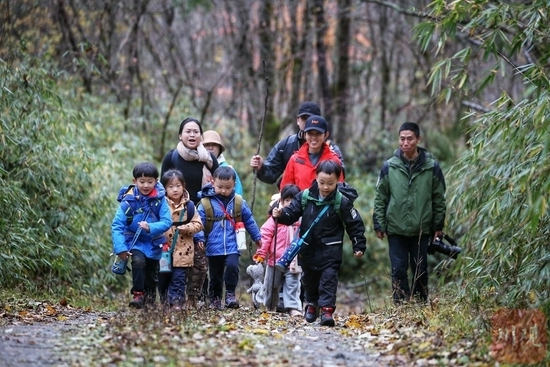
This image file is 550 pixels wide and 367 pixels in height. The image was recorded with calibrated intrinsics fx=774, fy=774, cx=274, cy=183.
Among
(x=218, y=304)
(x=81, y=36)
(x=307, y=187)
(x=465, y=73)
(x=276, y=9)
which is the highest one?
(x=276, y=9)

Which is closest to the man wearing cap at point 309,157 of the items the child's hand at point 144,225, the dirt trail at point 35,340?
the child's hand at point 144,225

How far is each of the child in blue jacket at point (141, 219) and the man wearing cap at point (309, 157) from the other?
4.59 feet

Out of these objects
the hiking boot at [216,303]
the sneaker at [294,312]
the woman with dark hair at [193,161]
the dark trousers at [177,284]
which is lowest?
the sneaker at [294,312]

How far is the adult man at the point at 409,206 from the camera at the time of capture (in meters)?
8.09

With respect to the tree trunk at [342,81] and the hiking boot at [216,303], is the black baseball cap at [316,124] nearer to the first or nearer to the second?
the hiking boot at [216,303]

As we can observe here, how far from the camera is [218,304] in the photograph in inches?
302

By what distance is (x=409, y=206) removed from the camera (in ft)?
26.6

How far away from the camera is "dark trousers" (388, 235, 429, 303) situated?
26.3 feet

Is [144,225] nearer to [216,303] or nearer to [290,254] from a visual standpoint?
[216,303]

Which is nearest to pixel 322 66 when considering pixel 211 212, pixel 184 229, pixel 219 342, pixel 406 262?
pixel 406 262

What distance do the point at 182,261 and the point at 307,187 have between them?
147cm

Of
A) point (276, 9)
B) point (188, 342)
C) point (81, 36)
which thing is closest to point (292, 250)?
point (188, 342)

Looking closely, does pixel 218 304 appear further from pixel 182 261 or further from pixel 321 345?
pixel 321 345

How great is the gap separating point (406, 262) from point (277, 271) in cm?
140
